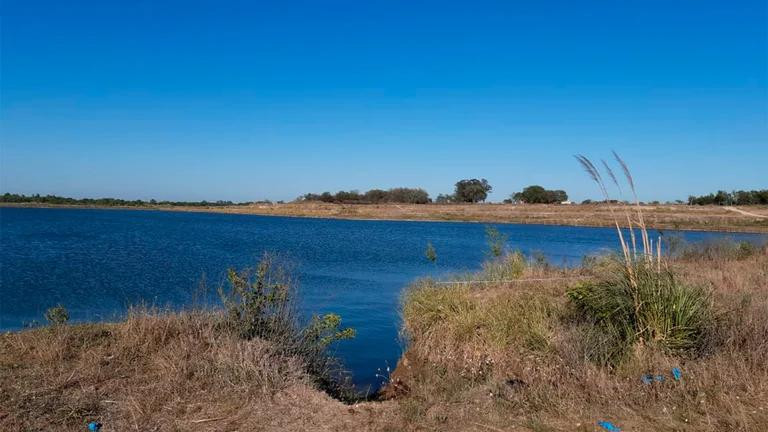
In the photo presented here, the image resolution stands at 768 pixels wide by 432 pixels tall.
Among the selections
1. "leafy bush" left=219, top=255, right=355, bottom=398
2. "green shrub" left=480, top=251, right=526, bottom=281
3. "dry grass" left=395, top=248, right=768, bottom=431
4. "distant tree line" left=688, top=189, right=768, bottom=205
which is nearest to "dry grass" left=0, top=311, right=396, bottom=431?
"leafy bush" left=219, top=255, right=355, bottom=398

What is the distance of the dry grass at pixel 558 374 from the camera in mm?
5891

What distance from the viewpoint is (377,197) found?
153 metres

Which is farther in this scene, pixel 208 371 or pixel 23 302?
pixel 23 302

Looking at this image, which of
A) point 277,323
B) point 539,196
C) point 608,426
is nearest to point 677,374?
point 608,426

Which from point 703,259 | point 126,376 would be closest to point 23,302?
point 126,376

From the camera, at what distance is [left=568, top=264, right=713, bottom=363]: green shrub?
7648mm

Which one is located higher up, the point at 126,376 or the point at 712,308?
the point at 712,308

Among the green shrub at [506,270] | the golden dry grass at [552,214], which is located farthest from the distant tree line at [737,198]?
the green shrub at [506,270]

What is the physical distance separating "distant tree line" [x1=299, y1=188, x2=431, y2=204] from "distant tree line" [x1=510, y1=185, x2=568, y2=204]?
23099 mm

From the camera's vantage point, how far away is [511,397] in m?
6.61

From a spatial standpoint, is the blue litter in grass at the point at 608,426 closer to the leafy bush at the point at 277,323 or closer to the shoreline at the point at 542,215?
the leafy bush at the point at 277,323

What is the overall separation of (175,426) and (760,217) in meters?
79.2

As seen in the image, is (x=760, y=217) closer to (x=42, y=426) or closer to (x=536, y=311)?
(x=536, y=311)

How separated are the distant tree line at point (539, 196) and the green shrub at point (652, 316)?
127624 mm
